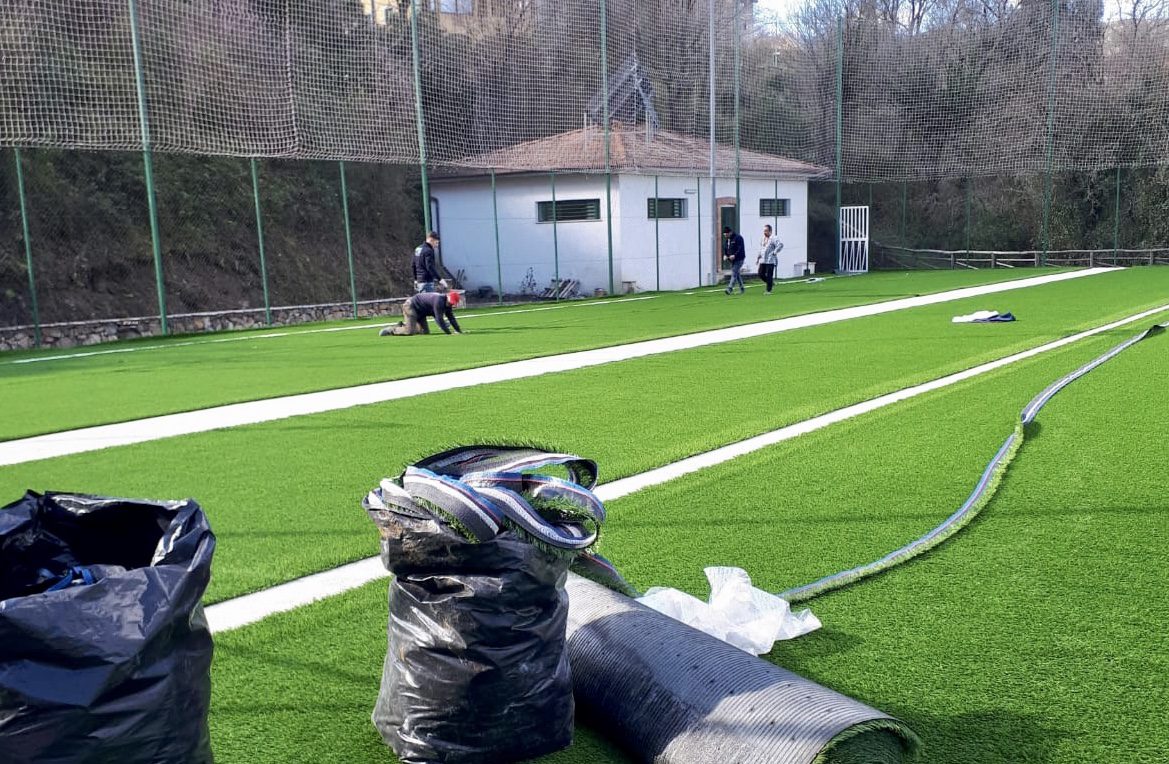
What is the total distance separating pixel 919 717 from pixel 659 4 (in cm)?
2886

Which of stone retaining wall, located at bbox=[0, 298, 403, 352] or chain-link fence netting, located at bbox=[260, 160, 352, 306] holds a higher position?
chain-link fence netting, located at bbox=[260, 160, 352, 306]

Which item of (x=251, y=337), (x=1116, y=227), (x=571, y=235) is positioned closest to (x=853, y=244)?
(x=1116, y=227)

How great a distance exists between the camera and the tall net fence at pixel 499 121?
19.2 meters

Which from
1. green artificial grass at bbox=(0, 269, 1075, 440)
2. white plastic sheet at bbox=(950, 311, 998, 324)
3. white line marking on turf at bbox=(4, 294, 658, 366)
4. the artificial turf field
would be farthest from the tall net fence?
white plastic sheet at bbox=(950, 311, 998, 324)

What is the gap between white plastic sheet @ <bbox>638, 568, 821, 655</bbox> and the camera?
3684 mm

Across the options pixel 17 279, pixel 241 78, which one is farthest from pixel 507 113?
pixel 17 279

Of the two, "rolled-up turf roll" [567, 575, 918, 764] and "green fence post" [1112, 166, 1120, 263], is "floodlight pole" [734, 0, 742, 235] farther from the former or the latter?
"rolled-up turf roll" [567, 575, 918, 764]

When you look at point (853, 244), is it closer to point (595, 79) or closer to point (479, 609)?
point (595, 79)

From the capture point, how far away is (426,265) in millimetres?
18000

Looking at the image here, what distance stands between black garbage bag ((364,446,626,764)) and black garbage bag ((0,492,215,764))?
59cm

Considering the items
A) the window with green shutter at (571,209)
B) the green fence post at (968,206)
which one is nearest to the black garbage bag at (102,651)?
the window with green shutter at (571,209)

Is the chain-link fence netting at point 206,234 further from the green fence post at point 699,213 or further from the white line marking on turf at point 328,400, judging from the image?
the white line marking on turf at point 328,400

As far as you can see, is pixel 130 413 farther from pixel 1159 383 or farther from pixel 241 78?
pixel 241 78

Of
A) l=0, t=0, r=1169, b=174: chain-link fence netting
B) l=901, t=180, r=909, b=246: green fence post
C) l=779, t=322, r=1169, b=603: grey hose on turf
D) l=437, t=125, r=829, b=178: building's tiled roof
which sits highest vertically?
l=0, t=0, r=1169, b=174: chain-link fence netting
